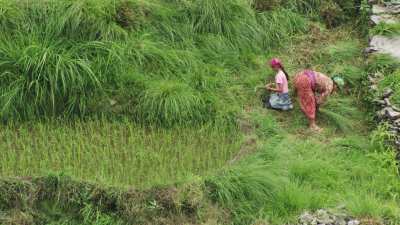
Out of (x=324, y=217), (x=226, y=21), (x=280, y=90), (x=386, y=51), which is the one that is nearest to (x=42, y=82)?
(x=226, y=21)

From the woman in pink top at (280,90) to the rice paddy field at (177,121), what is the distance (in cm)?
13

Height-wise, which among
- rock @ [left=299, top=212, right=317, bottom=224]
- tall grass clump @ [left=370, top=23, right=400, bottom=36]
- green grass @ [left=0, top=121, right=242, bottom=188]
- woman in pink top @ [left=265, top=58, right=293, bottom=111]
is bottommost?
rock @ [left=299, top=212, right=317, bottom=224]

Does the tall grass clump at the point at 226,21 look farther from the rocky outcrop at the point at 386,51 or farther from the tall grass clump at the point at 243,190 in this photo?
the tall grass clump at the point at 243,190

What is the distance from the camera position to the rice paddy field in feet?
19.6

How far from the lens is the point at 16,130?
683cm

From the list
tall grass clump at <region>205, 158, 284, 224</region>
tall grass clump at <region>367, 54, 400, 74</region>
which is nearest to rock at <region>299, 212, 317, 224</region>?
tall grass clump at <region>205, 158, 284, 224</region>

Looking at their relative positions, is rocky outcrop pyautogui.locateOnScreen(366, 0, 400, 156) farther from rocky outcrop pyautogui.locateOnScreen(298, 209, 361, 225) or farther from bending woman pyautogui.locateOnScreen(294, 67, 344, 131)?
rocky outcrop pyautogui.locateOnScreen(298, 209, 361, 225)

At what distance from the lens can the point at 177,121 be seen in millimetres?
7078

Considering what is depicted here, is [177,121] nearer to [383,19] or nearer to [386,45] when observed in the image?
[386,45]

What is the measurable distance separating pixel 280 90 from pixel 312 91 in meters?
0.37

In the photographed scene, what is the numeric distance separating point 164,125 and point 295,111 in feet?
5.24

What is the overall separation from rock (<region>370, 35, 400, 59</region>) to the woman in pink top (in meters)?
1.36

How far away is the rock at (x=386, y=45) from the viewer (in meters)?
7.98

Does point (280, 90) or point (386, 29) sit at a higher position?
point (386, 29)
